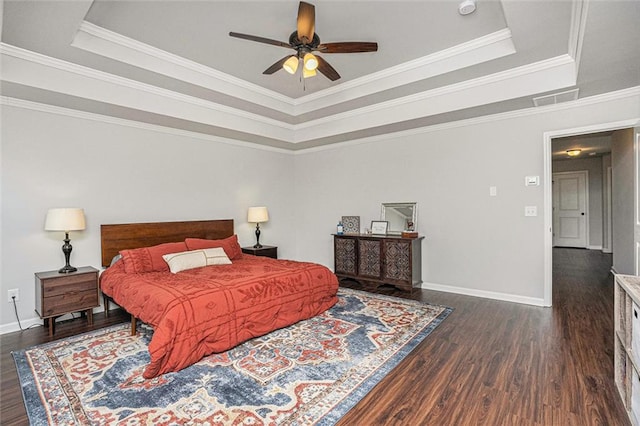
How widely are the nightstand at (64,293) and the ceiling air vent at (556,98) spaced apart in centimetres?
522

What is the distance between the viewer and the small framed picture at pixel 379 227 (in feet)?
17.0

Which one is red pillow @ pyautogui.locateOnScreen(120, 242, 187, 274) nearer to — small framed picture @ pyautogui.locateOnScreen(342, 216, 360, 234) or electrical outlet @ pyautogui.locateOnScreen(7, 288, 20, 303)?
electrical outlet @ pyautogui.locateOnScreen(7, 288, 20, 303)

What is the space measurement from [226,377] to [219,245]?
237 centimetres

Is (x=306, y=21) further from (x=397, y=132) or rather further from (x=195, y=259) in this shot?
(x=397, y=132)

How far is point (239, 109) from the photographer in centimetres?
466

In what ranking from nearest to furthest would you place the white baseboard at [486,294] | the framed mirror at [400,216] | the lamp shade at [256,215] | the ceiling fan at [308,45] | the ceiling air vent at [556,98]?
the ceiling fan at [308,45]
the ceiling air vent at [556,98]
the white baseboard at [486,294]
the framed mirror at [400,216]
the lamp shade at [256,215]

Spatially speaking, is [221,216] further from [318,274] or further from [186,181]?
[318,274]

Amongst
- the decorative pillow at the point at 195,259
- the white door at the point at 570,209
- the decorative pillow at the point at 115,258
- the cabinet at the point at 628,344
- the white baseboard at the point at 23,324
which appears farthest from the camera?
the white door at the point at 570,209

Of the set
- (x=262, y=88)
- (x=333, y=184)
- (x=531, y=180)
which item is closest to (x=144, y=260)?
(x=262, y=88)

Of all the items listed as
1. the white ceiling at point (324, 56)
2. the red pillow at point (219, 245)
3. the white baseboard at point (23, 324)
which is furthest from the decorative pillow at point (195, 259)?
the white ceiling at point (324, 56)

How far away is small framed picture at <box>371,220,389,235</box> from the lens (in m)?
5.18

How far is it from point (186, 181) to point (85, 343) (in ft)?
8.05

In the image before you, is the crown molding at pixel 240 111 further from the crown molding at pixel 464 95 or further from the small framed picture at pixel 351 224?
the small framed picture at pixel 351 224

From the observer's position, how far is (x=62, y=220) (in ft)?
10.9
